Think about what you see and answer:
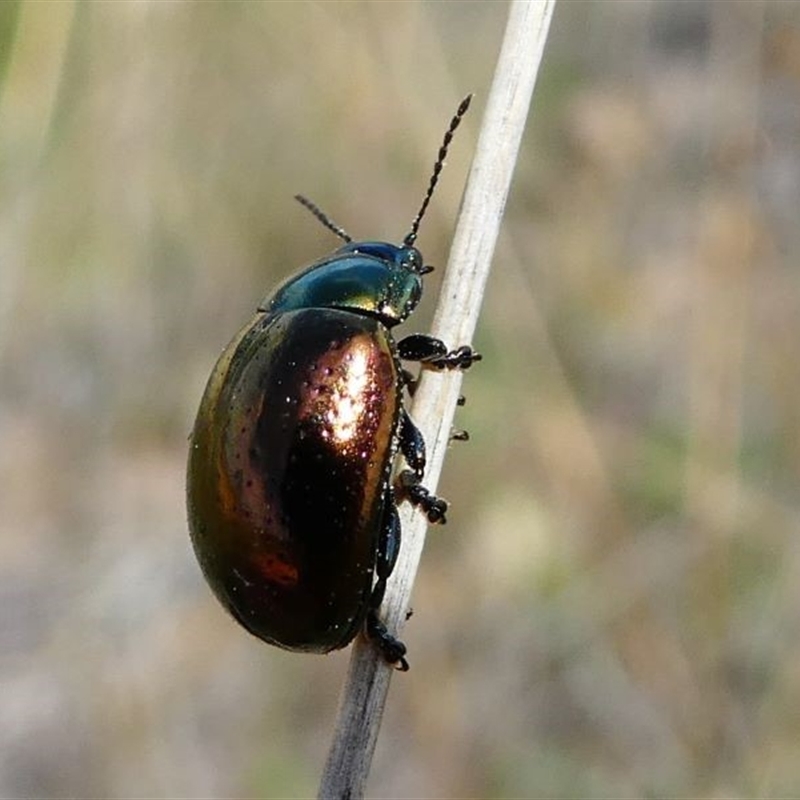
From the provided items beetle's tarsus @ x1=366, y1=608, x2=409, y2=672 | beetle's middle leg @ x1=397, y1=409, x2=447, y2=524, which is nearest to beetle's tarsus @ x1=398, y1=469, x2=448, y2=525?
beetle's middle leg @ x1=397, y1=409, x2=447, y2=524

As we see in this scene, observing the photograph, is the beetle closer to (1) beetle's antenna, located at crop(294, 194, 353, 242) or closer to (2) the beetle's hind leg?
(2) the beetle's hind leg

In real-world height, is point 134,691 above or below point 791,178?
below

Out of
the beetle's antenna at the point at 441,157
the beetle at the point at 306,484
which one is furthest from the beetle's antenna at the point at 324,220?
the beetle at the point at 306,484

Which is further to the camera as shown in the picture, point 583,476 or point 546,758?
point 583,476

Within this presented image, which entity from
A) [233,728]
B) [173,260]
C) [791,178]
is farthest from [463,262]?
[791,178]

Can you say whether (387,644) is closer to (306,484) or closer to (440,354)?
(306,484)

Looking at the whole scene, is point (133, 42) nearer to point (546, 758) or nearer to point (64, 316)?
point (64, 316)
